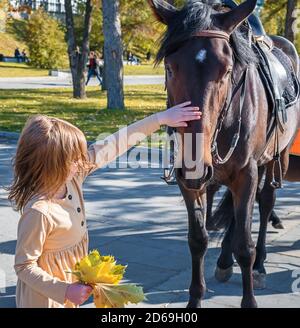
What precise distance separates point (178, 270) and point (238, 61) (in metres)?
2.02

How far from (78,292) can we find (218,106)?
147 centimetres

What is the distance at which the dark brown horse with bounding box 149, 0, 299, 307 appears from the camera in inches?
129

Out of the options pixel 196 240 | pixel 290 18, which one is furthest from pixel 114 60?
pixel 196 240

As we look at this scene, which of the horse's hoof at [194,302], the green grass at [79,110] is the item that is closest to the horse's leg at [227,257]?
the horse's hoof at [194,302]

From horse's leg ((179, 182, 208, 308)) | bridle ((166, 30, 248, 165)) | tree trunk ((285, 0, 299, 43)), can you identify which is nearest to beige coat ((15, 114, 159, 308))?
bridle ((166, 30, 248, 165))

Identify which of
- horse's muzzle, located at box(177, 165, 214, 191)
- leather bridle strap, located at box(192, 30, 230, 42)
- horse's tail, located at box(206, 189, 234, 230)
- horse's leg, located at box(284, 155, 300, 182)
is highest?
leather bridle strap, located at box(192, 30, 230, 42)

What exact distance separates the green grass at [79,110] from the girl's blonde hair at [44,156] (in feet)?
27.7

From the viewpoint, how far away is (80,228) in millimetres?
2812

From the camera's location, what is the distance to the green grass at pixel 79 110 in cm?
1290

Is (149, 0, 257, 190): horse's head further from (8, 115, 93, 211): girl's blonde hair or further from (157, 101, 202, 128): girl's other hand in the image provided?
(8, 115, 93, 211): girl's blonde hair

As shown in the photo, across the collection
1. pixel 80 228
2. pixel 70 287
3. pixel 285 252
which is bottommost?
pixel 285 252

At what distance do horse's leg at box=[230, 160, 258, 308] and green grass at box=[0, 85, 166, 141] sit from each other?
7.20 m

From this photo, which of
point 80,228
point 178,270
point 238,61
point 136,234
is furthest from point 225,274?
point 80,228
